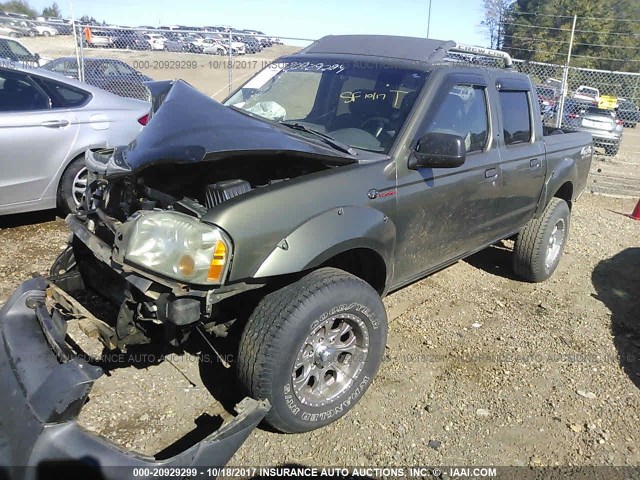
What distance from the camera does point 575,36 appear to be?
41.7 meters

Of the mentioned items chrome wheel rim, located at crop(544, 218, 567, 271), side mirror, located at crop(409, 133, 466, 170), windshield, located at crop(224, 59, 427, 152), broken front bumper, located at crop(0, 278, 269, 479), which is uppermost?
windshield, located at crop(224, 59, 427, 152)

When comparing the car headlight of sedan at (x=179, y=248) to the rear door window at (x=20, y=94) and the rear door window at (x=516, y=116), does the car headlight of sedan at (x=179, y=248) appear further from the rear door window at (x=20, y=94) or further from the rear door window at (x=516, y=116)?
the rear door window at (x=20, y=94)

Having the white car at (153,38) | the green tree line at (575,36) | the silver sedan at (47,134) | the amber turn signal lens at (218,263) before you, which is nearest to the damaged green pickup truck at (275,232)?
the amber turn signal lens at (218,263)

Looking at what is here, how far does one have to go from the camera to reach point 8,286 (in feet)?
14.1

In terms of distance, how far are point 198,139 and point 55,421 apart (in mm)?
1409

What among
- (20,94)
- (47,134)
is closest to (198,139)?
(47,134)

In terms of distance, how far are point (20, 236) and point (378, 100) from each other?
155 inches

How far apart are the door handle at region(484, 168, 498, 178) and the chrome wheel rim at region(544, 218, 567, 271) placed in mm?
1540

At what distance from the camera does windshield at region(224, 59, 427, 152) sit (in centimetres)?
342

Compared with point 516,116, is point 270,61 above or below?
above

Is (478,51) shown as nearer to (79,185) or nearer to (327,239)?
(327,239)

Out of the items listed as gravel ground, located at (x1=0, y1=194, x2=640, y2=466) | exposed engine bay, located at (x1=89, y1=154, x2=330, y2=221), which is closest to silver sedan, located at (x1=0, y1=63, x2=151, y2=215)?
gravel ground, located at (x1=0, y1=194, x2=640, y2=466)

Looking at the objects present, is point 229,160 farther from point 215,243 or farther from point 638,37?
point 638,37

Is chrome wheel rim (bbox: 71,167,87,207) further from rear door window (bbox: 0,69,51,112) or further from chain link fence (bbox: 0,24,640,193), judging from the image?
chain link fence (bbox: 0,24,640,193)
